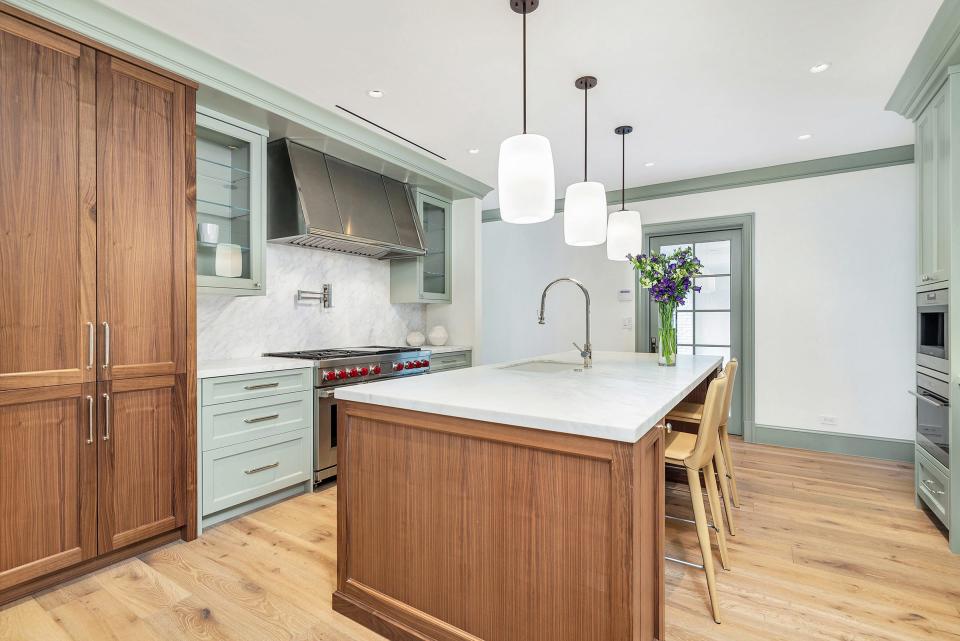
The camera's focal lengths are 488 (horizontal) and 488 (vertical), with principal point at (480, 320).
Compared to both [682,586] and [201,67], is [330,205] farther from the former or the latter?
[682,586]

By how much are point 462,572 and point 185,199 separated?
7.07 feet

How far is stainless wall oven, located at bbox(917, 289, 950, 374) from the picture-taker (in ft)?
8.04

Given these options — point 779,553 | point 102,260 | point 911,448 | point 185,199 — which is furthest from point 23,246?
point 911,448

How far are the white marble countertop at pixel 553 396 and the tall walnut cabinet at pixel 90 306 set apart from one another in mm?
1163

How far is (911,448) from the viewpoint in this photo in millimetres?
3725

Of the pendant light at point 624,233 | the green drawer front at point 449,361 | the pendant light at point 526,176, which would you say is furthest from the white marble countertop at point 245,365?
the pendant light at point 624,233

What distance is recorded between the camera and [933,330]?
261 cm

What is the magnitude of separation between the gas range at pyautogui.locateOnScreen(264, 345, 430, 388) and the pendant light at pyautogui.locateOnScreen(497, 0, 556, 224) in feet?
5.93

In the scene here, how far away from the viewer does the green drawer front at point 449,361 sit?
13.7 feet

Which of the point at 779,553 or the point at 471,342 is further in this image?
the point at 471,342

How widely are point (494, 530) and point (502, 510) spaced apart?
7 cm

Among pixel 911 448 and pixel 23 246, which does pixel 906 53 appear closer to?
pixel 911 448

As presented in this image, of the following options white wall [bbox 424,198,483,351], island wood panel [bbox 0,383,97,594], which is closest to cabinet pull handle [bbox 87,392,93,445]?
island wood panel [bbox 0,383,97,594]

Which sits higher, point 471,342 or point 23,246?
point 23,246
